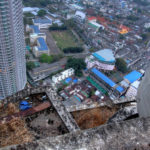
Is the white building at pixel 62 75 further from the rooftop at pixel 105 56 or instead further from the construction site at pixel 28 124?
the construction site at pixel 28 124

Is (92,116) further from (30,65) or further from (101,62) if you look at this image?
(101,62)

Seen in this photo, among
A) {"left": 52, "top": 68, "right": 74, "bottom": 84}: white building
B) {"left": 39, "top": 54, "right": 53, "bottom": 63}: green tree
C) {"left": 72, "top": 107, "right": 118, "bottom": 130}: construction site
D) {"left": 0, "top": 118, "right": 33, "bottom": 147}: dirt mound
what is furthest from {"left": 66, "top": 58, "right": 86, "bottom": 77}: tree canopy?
{"left": 0, "top": 118, "right": 33, "bottom": 147}: dirt mound

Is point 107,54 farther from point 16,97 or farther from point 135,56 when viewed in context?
point 16,97

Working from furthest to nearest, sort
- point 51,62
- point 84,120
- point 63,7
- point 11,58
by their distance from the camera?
point 63,7, point 51,62, point 11,58, point 84,120

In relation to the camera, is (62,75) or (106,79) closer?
(106,79)

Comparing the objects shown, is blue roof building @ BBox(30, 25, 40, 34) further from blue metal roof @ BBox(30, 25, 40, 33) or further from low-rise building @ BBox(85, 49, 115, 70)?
low-rise building @ BBox(85, 49, 115, 70)

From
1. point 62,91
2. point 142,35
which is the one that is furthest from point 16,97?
point 142,35

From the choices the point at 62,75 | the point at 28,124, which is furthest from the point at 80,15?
the point at 28,124
